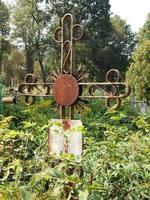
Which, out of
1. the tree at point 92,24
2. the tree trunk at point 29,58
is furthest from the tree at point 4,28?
the tree at point 92,24

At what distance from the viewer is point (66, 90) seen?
3.30 metres

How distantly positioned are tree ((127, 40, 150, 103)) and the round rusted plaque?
20.6m

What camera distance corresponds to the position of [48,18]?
3884 cm

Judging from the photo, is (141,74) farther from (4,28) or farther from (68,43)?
(68,43)

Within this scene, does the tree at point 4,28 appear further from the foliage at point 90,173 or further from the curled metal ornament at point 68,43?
the foliage at point 90,173

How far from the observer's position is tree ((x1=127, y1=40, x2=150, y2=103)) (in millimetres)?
24328

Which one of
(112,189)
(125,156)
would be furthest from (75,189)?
(125,156)

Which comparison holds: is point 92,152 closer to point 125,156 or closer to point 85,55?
point 125,156

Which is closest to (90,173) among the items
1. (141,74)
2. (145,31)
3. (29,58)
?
(141,74)

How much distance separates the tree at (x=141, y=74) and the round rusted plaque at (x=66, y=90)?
20629 millimetres

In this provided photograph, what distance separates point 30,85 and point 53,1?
119ft

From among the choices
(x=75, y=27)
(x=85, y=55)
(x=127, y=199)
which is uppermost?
(x=85, y=55)

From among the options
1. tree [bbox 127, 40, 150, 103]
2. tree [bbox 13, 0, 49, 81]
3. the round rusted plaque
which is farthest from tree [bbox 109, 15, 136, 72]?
the round rusted plaque

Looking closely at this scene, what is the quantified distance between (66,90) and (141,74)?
21.9 metres
